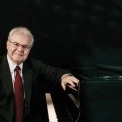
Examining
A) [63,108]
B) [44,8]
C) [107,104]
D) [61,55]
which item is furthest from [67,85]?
[44,8]

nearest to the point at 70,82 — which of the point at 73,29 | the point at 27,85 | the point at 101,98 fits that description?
the point at 101,98

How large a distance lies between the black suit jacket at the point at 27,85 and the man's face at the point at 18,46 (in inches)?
4.4

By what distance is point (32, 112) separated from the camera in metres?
2.10

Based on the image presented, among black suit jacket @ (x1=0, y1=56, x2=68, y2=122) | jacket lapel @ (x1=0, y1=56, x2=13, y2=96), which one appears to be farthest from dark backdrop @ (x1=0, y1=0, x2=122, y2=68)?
jacket lapel @ (x1=0, y1=56, x2=13, y2=96)

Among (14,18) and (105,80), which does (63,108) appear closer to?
A: (105,80)

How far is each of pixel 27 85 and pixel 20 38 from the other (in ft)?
1.07

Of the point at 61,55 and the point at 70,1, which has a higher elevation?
the point at 70,1

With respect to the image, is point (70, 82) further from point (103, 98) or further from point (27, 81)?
point (27, 81)

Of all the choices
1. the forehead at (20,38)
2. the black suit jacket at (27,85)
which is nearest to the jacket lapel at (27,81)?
the black suit jacket at (27,85)

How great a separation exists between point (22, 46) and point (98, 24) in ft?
3.15

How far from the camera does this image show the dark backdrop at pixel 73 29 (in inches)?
100

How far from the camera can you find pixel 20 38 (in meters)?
1.85

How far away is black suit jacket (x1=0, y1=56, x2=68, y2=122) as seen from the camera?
1858 millimetres

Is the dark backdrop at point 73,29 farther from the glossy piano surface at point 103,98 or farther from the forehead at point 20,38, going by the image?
the glossy piano surface at point 103,98
